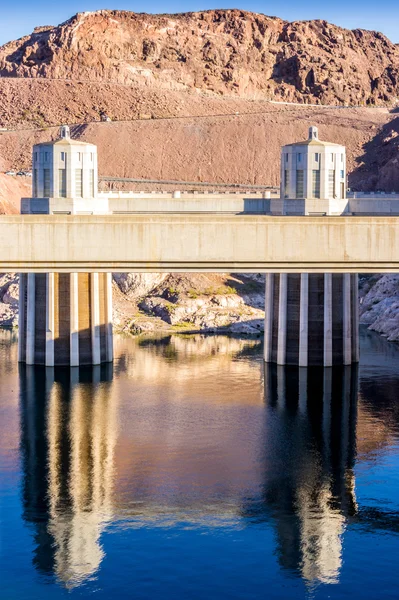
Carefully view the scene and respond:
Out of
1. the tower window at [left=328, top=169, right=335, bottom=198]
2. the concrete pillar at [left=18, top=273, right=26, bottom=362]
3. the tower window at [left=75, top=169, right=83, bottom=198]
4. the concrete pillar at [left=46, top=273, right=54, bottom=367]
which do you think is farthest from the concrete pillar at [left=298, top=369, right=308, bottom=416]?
the tower window at [left=75, top=169, right=83, bottom=198]

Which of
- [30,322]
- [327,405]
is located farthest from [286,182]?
[30,322]

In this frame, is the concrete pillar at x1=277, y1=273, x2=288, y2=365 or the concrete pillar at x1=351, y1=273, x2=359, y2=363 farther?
the concrete pillar at x1=351, y1=273, x2=359, y2=363

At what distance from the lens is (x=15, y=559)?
138ft

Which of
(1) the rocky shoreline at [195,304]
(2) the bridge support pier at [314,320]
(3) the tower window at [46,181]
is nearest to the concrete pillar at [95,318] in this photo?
(3) the tower window at [46,181]

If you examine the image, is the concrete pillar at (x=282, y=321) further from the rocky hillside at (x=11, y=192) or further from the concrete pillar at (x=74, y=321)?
the rocky hillside at (x=11, y=192)

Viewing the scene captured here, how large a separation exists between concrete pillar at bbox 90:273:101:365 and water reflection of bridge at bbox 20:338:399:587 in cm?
722

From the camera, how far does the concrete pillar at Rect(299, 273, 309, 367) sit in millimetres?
77812

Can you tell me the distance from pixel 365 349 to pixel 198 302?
63.2 feet

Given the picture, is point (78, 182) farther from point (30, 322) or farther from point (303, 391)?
point (303, 391)

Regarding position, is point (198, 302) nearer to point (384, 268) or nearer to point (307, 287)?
point (307, 287)

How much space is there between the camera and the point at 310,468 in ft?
174

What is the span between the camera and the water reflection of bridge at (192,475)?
43688mm

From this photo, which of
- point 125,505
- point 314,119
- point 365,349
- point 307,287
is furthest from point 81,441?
point 314,119

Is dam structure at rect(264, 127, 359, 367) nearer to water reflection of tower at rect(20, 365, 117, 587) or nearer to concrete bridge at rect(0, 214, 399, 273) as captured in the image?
water reflection of tower at rect(20, 365, 117, 587)
